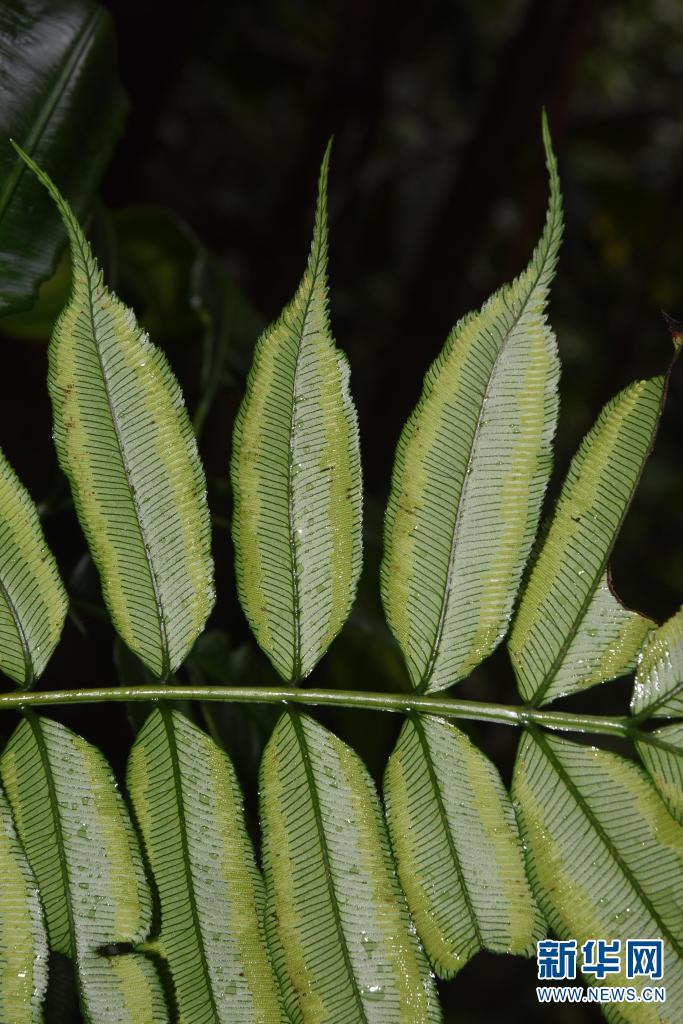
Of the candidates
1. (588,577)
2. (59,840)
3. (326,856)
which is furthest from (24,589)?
(588,577)

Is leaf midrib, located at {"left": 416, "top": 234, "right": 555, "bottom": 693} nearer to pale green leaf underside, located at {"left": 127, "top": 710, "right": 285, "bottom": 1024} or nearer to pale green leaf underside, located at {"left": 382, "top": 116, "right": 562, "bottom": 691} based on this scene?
pale green leaf underside, located at {"left": 382, "top": 116, "right": 562, "bottom": 691}

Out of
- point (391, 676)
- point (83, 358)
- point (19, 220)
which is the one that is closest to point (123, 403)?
point (83, 358)

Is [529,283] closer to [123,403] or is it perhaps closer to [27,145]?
[123,403]

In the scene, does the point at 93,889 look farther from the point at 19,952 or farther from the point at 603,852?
the point at 603,852

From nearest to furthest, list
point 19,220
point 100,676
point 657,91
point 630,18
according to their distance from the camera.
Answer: point 19,220
point 100,676
point 630,18
point 657,91

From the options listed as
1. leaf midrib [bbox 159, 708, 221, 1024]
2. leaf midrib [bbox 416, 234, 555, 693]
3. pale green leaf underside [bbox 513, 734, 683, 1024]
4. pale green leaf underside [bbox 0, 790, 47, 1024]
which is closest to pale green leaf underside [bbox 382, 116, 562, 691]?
leaf midrib [bbox 416, 234, 555, 693]

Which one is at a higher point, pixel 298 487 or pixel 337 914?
pixel 298 487

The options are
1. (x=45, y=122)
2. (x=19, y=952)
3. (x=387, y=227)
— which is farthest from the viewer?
(x=387, y=227)
